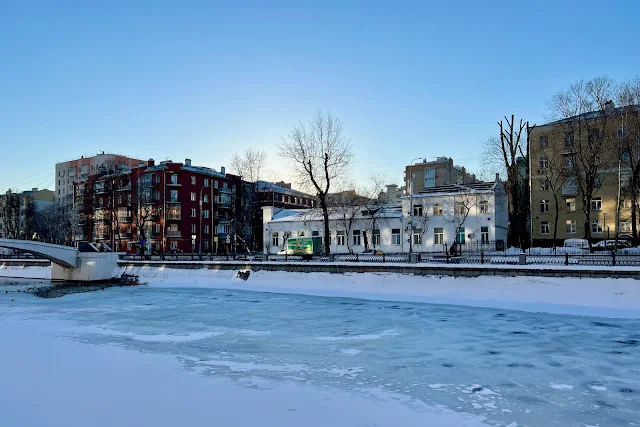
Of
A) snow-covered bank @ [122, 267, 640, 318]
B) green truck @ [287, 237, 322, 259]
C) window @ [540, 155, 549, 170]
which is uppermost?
window @ [540, 155, 549, 170]

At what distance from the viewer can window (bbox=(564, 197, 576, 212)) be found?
5597 centimetres

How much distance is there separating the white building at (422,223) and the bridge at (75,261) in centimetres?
2188

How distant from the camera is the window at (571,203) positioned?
184ft

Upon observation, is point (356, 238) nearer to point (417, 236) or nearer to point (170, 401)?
point (417, 236)

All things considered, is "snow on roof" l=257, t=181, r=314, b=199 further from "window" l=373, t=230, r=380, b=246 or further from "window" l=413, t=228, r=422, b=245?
"window" l=413, t=228, r=422, b=245

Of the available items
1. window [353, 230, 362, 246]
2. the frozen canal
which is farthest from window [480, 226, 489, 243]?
the frozen canal

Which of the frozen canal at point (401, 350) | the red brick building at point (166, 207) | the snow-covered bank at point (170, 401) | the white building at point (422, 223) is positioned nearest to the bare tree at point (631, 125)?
the white building at point (422, 223)

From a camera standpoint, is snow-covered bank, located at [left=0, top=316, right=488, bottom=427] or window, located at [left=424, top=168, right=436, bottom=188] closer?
snow-covered bank, located at [left=0, top=316, right=488, bottom=427]

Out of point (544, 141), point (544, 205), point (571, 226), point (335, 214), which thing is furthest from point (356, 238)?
point (544, 141)

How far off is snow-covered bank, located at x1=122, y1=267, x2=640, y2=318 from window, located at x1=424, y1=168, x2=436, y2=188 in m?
51.2

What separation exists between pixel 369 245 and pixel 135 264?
27.1 m

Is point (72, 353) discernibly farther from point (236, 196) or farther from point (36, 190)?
point (36, 190)

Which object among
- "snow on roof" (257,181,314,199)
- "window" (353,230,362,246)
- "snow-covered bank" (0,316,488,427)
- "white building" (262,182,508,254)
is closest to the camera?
"snow-covered bank" (0,316,488,427)

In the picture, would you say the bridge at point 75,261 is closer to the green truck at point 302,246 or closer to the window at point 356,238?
the green truck at point 302,246
